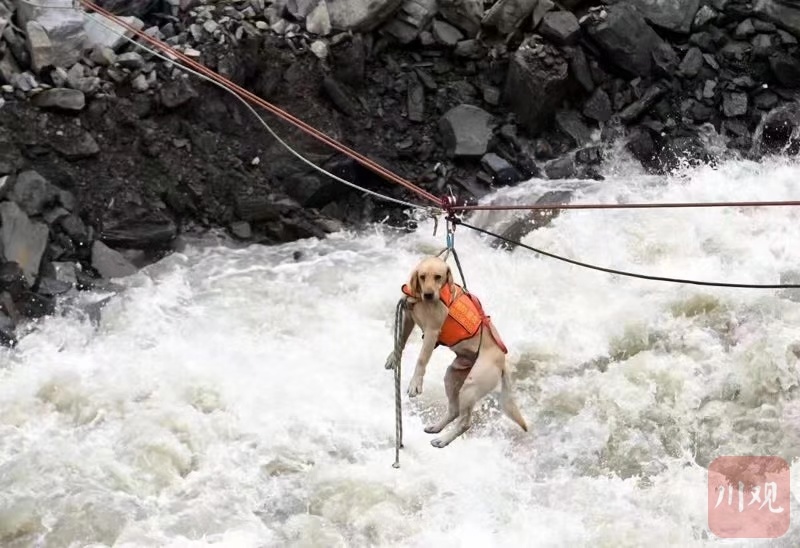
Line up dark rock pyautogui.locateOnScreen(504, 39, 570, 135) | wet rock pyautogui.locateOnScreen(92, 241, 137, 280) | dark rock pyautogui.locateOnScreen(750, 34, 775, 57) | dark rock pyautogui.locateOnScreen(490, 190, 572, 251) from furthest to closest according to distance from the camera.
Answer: dark rock pyautogui.locateOnScreen(750, 34, 775, 57) < dark rock pyautogui.locateOnScreen(504, 39, 570, 135) < dark rock pyautogui.locateOnScreen(490, 190, 572, 251) < wet rock pyautogui.locateOnScreen(92, 241, 137, 280)

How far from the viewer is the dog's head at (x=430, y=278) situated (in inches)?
179

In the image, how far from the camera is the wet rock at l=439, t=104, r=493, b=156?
33.2 feet

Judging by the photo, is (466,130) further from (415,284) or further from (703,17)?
(415,284)

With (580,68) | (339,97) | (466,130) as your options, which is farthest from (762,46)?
(339,97)

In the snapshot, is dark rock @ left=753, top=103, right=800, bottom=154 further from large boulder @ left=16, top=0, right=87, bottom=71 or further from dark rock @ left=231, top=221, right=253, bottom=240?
large boulder @ left=16, top=0, right=87, bottom=71

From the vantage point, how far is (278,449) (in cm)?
711

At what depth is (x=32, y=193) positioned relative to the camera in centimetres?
865

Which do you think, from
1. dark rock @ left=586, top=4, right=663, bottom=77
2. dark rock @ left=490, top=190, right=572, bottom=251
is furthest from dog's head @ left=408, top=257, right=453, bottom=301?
dark rock @ left=586, top=4, right=663, bottom=77

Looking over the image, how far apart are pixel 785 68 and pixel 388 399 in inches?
255

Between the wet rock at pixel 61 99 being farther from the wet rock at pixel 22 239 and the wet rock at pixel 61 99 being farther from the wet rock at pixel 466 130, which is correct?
the wet rock at pixel 466 130

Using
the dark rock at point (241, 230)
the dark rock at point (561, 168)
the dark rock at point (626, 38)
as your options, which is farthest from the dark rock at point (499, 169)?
the dark rock at point (241, 230)

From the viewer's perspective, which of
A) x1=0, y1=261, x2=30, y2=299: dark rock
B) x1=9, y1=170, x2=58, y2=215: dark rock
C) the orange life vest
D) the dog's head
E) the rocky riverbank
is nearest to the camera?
the dog's head

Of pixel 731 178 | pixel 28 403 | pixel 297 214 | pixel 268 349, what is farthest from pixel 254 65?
pixel 731 178

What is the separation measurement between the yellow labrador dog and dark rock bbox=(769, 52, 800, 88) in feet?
24.0
